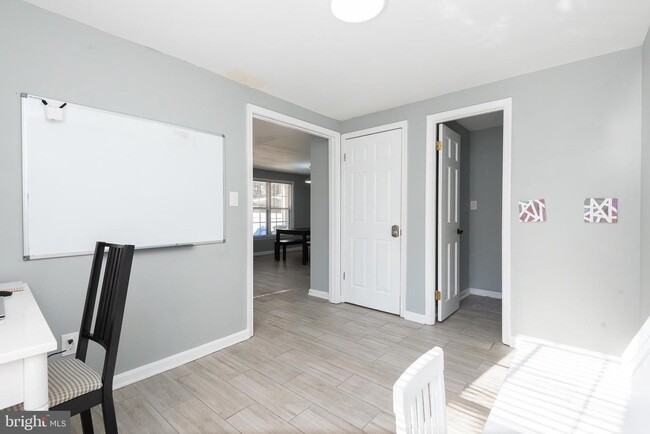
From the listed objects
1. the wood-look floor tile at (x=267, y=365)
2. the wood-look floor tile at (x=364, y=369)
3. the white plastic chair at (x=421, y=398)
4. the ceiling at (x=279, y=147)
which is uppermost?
the ceiling at (x=279, y=147)

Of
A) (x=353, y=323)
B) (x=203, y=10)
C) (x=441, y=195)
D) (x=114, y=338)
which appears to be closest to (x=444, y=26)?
(x=203, y=10)

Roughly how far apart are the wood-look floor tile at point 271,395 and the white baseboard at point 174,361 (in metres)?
0.50

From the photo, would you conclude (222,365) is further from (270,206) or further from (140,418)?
(270,206)

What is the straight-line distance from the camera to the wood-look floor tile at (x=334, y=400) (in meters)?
1.77

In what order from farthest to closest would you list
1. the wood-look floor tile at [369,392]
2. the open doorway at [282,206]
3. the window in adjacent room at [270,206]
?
the window in adjacent room at [270,206] → the open doorway at [282,206] → the wood-look floor tile at [369,392]

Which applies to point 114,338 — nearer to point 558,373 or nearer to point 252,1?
point 558,373

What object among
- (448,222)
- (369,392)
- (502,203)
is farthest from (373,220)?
(369,392)

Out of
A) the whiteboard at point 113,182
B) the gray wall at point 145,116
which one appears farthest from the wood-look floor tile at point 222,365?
the whiteboard at point 113,182

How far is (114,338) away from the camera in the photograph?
1.29 meters

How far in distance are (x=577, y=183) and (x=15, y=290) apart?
361cm

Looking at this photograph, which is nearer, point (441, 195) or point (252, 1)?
point (252, 1)

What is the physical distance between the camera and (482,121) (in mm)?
3961

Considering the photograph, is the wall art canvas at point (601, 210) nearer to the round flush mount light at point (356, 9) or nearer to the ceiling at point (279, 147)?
the round flush mount light at point (356, 9)

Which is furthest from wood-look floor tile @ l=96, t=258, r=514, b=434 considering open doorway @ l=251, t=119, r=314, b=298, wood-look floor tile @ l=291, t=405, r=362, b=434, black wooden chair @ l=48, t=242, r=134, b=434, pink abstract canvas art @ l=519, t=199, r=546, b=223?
open doorway @ l=251, t=119, r=314, b=298
